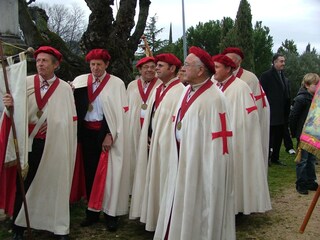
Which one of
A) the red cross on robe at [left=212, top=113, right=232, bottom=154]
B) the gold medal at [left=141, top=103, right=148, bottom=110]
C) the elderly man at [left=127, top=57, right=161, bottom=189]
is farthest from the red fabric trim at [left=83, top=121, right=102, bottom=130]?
the red cross on robe at [left=212, top=113, right=232, bottom=154]

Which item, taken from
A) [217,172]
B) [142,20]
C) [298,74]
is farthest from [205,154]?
[298,74]

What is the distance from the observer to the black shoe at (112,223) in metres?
5.61

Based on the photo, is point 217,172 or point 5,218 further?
point 5,218

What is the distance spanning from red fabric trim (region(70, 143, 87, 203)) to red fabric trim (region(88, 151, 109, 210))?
365 millimetres

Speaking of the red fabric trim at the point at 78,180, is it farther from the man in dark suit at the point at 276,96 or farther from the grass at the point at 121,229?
the man in dark suit at the point at 276,96

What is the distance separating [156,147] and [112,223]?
117 cm

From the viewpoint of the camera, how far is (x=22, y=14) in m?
8.89

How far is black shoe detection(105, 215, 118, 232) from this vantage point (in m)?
5.61

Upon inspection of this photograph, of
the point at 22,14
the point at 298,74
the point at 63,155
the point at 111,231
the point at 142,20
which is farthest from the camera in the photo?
the point at 298,74

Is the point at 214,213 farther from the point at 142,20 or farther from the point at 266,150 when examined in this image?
the point at 142,20

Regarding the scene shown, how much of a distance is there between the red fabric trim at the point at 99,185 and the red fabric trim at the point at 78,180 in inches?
14.4

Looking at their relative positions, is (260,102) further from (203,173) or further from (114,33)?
(114,33)

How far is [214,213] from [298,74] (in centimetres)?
4129

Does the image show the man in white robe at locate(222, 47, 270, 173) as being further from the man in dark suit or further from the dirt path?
the man in dark suit
